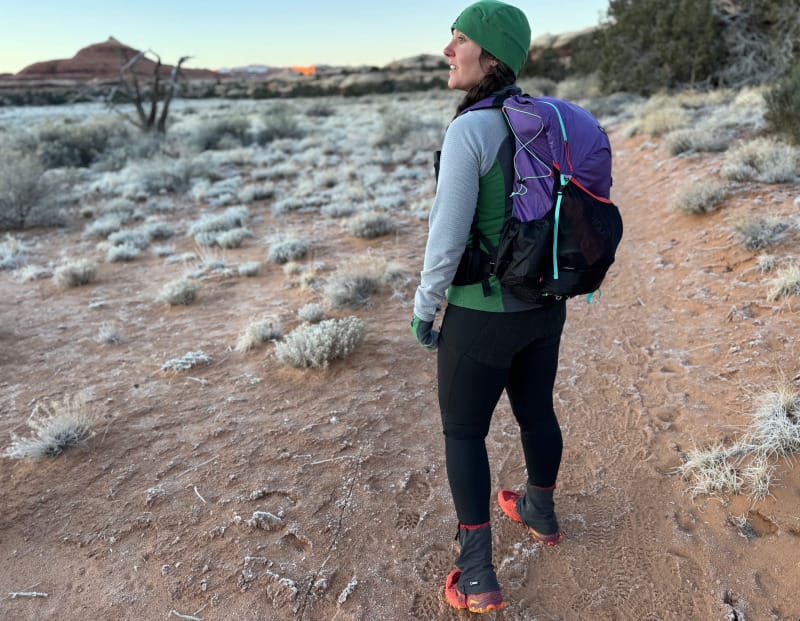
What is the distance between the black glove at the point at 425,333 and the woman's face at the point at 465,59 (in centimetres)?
77

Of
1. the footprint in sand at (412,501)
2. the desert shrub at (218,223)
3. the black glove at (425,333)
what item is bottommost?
the footprint in sand at (412,501)

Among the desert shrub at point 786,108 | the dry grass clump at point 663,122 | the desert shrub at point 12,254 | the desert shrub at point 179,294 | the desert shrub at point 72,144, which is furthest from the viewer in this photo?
the desert shrub at point 72,144

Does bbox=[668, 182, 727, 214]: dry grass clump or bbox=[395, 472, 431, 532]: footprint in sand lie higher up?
bbox=[668, 182, 727, 214]: dry grass clump

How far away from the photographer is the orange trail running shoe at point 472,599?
2.00 metres

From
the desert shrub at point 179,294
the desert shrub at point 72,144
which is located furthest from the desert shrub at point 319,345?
the desert shrub at point 72,144

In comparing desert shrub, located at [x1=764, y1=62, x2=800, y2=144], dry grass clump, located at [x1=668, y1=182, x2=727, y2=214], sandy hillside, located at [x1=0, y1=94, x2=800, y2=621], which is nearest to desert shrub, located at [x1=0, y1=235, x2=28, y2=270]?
sandy hillside, located at [x1=0, y1=94, x2=800, y2=621]

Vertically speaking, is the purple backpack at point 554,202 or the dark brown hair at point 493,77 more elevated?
the dark brown hair at point 493,77

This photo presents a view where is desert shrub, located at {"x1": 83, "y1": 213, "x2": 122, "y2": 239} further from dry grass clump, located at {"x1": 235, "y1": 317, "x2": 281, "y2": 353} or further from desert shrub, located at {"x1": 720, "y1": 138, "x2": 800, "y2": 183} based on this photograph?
desert shrub, located at {"x1": 720, "y1": 138, "x2": 800, "y2": 183}

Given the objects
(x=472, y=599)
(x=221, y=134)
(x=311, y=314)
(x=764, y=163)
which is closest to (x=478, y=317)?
(x=472, y=599)

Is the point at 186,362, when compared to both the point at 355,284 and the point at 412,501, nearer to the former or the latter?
the point at 355,284

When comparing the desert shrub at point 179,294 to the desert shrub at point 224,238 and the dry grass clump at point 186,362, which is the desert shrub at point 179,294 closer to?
the dry grass clump at point 186,362

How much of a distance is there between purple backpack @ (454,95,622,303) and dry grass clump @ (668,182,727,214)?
5208mm

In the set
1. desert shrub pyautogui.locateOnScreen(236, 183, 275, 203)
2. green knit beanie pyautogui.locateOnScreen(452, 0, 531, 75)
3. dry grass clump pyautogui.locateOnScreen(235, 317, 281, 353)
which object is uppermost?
green knit beanie pyautogui.locateOnScreen(452, 0, 531, 75)

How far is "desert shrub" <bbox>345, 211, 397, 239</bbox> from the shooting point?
7668mm
